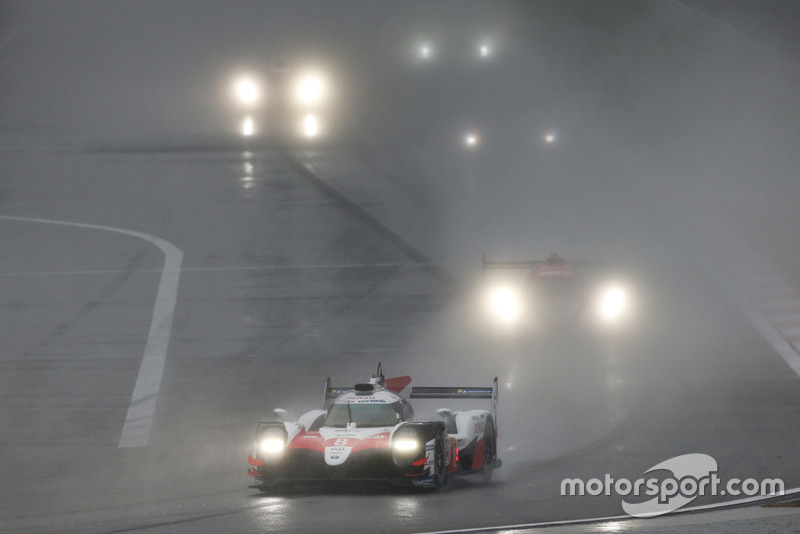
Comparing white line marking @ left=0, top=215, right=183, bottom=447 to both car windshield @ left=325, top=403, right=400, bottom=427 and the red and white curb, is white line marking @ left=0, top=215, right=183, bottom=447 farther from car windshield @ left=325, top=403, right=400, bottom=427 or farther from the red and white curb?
the red and white curb

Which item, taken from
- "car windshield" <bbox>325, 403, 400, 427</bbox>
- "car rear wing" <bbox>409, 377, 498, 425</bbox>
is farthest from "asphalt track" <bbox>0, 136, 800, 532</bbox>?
"car windshield" <bbox>325, 403, 400, 427</bbox>

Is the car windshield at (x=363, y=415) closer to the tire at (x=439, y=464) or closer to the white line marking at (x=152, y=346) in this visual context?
the tire at (x=439, y=464)

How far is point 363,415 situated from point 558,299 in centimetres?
1165

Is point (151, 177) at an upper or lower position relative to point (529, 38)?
lower

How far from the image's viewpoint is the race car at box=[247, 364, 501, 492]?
1312 cm

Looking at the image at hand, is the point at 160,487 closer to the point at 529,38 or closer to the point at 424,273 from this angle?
the point at 424,273

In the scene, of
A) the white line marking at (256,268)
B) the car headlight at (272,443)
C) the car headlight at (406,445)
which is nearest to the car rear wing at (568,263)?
the white line marking at (256,268)

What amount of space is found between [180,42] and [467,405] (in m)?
47.6

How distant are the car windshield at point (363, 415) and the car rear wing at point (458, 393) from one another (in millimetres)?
1979

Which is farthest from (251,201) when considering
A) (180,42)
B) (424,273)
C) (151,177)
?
(180,42)

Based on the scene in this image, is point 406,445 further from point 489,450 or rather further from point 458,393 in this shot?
point 458,393

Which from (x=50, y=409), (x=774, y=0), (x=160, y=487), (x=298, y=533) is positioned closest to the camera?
(x=298, y=533)

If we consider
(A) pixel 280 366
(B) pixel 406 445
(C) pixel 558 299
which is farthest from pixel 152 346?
(B) pixel 406 445

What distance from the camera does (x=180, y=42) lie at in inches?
2484
